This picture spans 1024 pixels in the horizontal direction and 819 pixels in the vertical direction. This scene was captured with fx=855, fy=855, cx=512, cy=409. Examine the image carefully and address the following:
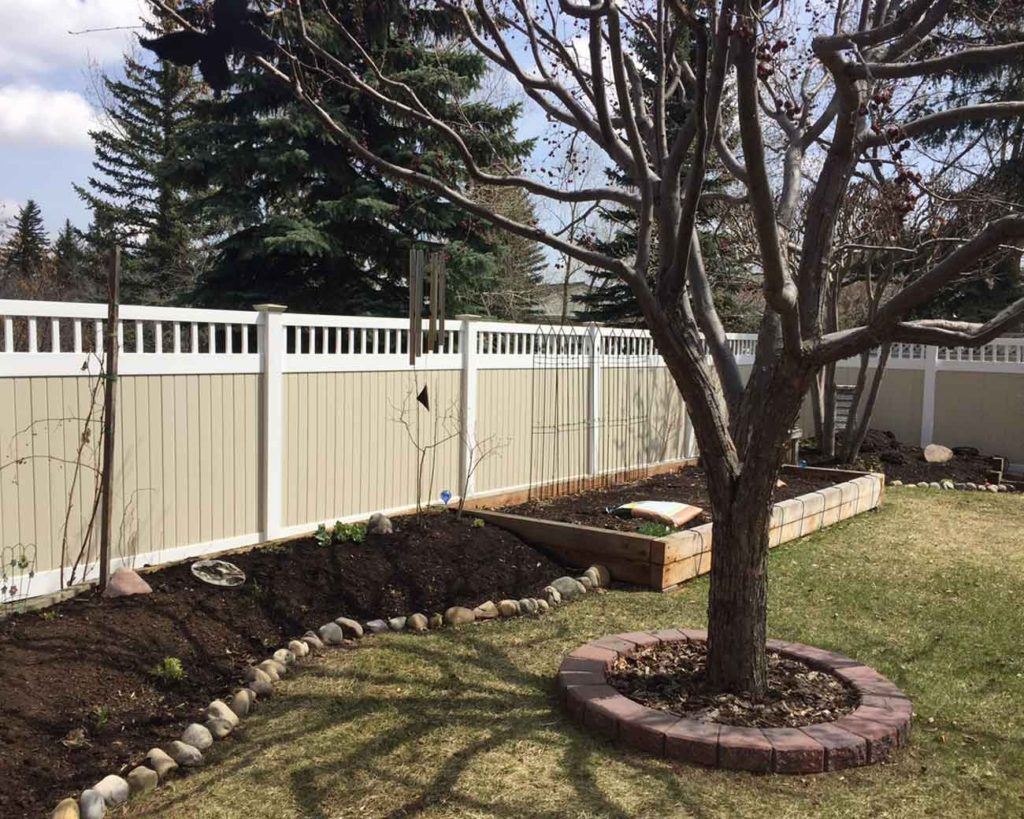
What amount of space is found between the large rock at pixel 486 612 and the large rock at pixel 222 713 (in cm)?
173

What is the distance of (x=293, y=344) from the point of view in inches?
242

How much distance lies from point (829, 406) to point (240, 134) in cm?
903

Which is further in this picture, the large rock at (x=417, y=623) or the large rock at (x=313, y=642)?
the large rock at (x=417, y=623)

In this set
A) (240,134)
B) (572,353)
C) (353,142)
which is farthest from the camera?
(240,134)

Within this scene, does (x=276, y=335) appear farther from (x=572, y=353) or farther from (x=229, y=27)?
(x=572, y=353)

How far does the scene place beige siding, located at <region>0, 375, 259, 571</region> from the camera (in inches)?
170

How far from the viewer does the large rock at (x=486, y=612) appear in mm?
5043

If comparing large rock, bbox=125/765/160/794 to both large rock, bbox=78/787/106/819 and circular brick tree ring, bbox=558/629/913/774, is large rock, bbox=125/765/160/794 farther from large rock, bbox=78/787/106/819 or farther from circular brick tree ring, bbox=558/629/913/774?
circular brick tree ring, bbox=558/629/913/774

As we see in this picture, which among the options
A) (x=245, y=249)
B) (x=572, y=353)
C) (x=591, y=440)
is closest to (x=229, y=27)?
(x=572, y=353)

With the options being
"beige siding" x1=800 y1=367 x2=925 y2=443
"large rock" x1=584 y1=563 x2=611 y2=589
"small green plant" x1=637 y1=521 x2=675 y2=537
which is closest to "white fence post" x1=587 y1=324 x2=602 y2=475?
"small green plant" x1=637 y1=521 x2=675 y2=537

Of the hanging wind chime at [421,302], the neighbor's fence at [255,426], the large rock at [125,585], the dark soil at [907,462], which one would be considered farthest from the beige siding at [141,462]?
the dark soil at [907,462]

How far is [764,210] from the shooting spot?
9.93 feet

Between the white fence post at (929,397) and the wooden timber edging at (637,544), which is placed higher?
the white fence post at (929,397)

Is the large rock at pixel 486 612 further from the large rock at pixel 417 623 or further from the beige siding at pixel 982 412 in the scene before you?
the beige siding at pixel 982 412
